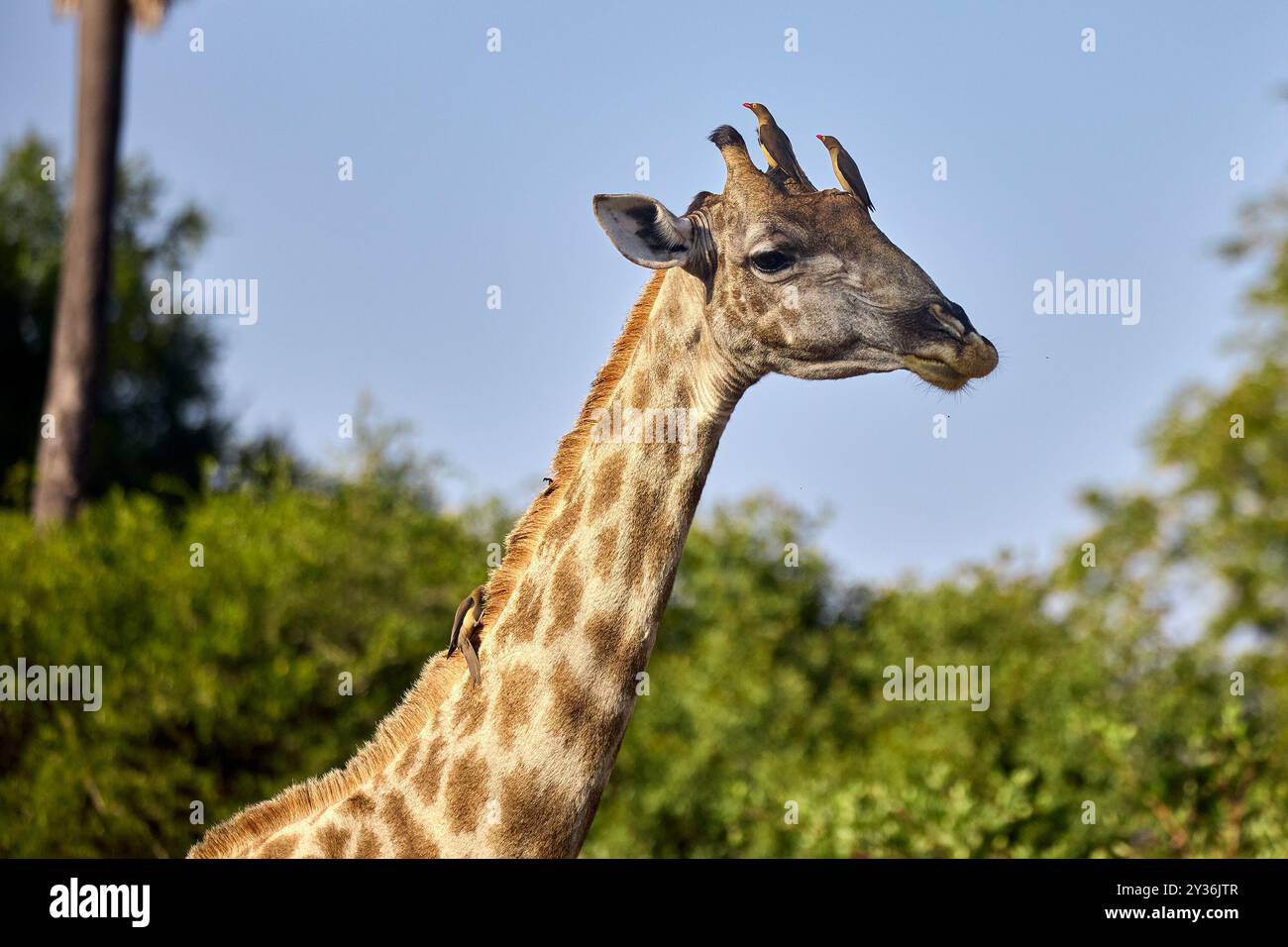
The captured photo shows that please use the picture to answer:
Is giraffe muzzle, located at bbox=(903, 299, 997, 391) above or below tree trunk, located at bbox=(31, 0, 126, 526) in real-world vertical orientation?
below

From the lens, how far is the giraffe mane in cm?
508

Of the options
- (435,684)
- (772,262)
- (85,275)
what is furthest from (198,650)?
(772,262)

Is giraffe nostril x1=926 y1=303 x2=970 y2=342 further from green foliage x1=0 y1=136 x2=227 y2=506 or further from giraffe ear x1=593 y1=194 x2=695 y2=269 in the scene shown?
green foliage x1=0 y1=136 x2=227 y2=506

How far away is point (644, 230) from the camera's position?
504 cm

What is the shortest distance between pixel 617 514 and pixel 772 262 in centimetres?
97

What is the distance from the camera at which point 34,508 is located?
17.3m

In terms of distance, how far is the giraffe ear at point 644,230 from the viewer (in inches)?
194

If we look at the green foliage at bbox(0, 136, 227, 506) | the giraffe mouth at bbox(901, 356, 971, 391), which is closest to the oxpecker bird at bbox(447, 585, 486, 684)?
the giraffe mouth at bbox(901, 356, 971, 391)

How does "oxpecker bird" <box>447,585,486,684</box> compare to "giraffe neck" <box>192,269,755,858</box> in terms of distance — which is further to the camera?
"oxpecker bird" <box>447,585,486,684</box>

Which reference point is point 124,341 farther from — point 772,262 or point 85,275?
point 772,262

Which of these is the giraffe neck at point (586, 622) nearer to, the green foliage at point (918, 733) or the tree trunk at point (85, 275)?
the green foliage at point (918, 733)
